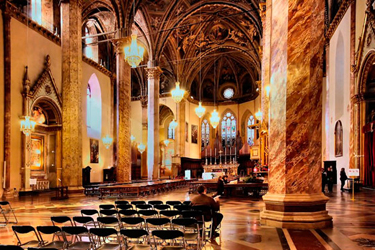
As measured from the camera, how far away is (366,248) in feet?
16.4

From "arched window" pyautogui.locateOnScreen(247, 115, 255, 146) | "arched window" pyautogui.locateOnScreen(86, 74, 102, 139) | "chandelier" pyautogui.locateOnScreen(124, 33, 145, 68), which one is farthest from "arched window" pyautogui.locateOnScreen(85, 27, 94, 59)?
"arched window" pyautogui.locateOnScreen(247, 115, 255, 146)

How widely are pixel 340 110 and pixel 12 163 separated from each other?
63.1 ft

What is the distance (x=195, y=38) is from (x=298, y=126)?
2598 centimetres

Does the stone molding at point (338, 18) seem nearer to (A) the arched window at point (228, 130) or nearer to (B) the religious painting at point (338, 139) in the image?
(B) the religious painting at point (338, 139)

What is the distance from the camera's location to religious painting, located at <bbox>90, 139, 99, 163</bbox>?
2459cm

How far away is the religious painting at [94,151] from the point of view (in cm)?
2459

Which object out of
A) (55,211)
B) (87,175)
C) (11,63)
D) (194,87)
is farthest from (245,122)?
(55,211)

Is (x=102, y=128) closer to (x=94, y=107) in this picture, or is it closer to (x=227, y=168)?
(x=94, y=107)

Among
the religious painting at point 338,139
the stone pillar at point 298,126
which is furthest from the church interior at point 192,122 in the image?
the religious painting at point 338,139

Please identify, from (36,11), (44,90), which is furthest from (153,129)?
(36,11)

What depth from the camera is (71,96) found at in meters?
13.4

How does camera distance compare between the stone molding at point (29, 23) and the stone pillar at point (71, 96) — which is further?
the stone molding at point (29, 23)

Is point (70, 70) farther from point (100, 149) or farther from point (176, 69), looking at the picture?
point (176, 69)

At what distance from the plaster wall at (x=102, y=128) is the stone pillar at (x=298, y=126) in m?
19.2
